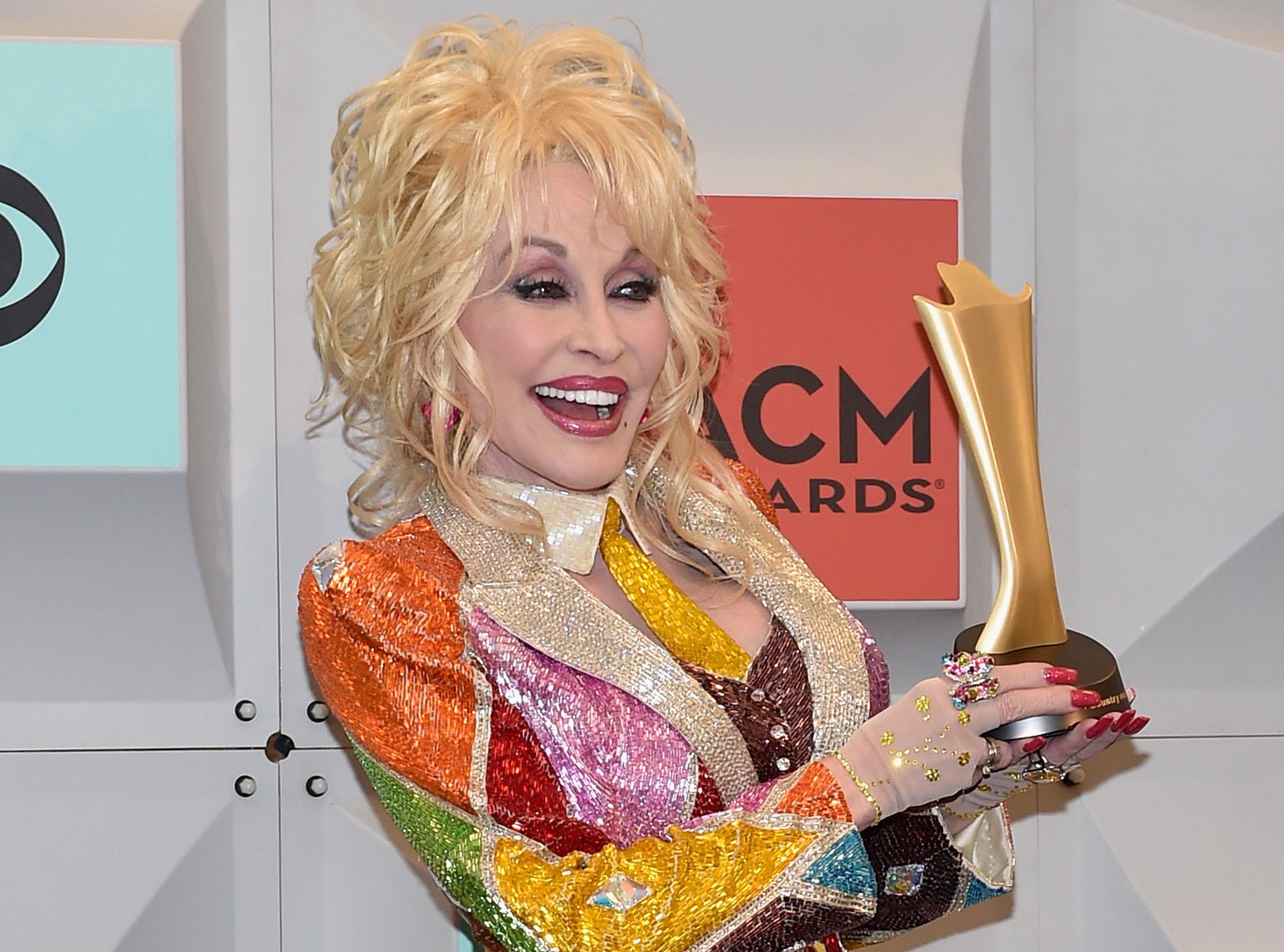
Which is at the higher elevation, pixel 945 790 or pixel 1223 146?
pixel 1223 146

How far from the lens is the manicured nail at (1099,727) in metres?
1.33

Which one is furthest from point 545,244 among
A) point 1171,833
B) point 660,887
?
point 1171,833

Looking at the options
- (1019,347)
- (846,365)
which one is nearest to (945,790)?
(1019,347)

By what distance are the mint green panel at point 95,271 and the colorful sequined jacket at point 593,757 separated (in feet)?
1.35

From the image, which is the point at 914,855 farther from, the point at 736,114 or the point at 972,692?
the point at 736,114

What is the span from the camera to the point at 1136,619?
1.85 m

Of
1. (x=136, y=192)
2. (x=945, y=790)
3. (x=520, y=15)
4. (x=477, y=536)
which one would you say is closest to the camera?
(x=945, y=790)

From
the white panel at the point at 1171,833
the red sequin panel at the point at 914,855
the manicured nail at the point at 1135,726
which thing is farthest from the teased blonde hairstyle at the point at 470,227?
the white panel at the point at 1171,833

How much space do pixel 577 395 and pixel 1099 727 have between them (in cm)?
57

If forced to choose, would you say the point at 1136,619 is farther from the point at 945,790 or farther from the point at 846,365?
the point at 945,790

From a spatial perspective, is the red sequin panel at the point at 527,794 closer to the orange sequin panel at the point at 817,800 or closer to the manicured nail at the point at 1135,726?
the orange sequin panel at the point at 817,800

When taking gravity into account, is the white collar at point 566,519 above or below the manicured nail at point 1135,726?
above

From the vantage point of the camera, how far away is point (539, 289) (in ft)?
4.64

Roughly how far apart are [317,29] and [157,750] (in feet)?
2.86
